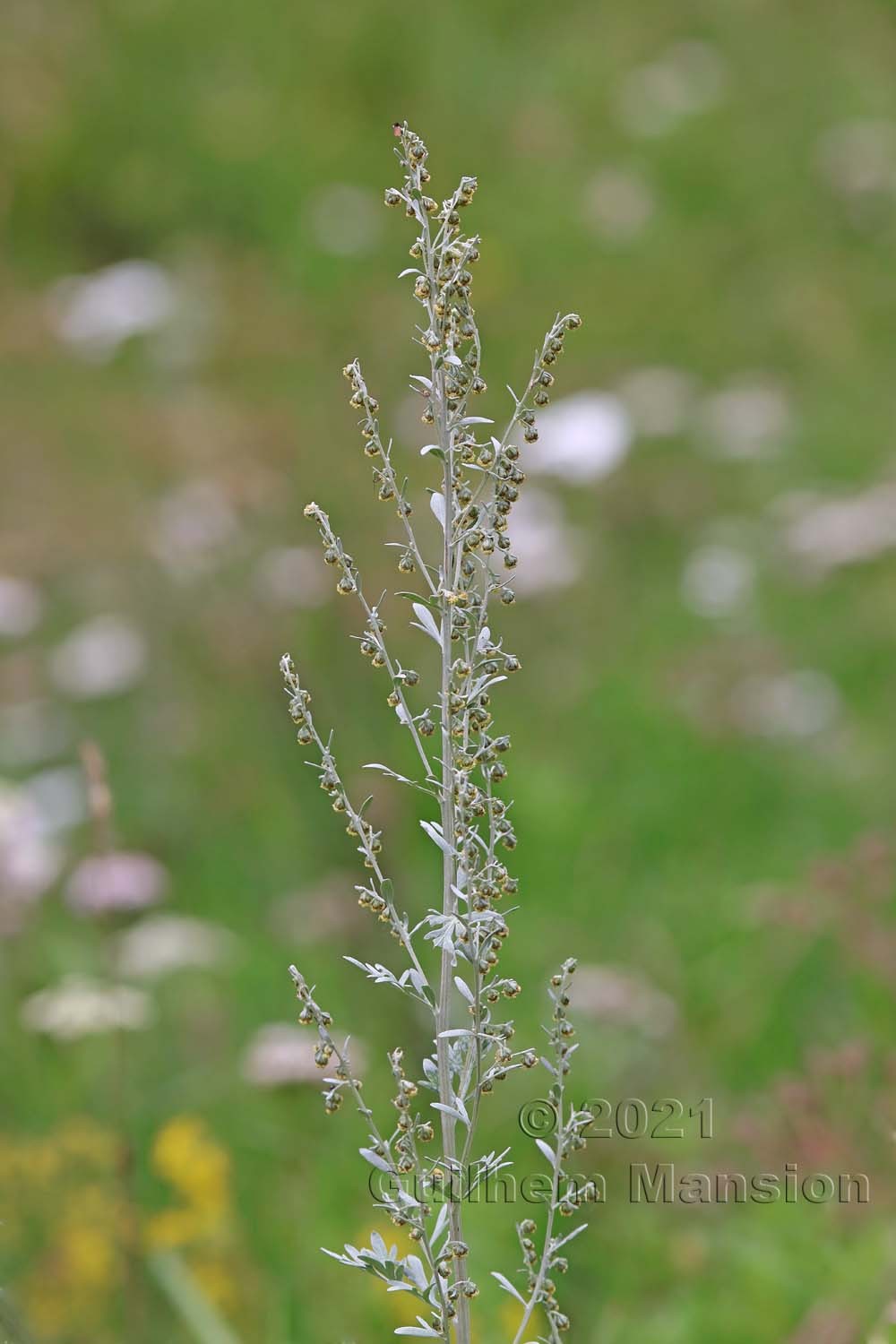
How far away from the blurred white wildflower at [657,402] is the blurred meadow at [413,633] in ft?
0.12

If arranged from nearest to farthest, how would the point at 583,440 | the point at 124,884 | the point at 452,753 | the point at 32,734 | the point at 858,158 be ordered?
the point at 452,753
the point at 124,884
the point at 583,440
the point at 32,734
the point at 858,158

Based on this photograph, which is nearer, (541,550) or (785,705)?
(785,705)

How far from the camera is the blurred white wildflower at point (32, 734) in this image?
4645 mm

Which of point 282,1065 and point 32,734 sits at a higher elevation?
point 32,734

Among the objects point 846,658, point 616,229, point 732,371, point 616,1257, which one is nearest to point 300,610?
point 846,658

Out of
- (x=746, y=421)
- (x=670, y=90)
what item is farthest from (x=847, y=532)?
(x=670, y=90)

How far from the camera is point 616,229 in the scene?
25.2 feet

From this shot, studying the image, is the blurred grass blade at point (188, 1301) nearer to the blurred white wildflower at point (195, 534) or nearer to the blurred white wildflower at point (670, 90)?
the blurred white wildflower at point (195, 534)

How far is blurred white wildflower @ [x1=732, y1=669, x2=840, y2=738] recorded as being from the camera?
404cm

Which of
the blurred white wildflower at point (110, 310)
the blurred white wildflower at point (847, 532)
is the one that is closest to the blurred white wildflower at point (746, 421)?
the blurred white wildflower at point (847, 532)

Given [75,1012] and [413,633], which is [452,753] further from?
[413,633]

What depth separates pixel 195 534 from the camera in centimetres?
455

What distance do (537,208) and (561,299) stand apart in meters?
0.78

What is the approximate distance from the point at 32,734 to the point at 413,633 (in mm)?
1297
